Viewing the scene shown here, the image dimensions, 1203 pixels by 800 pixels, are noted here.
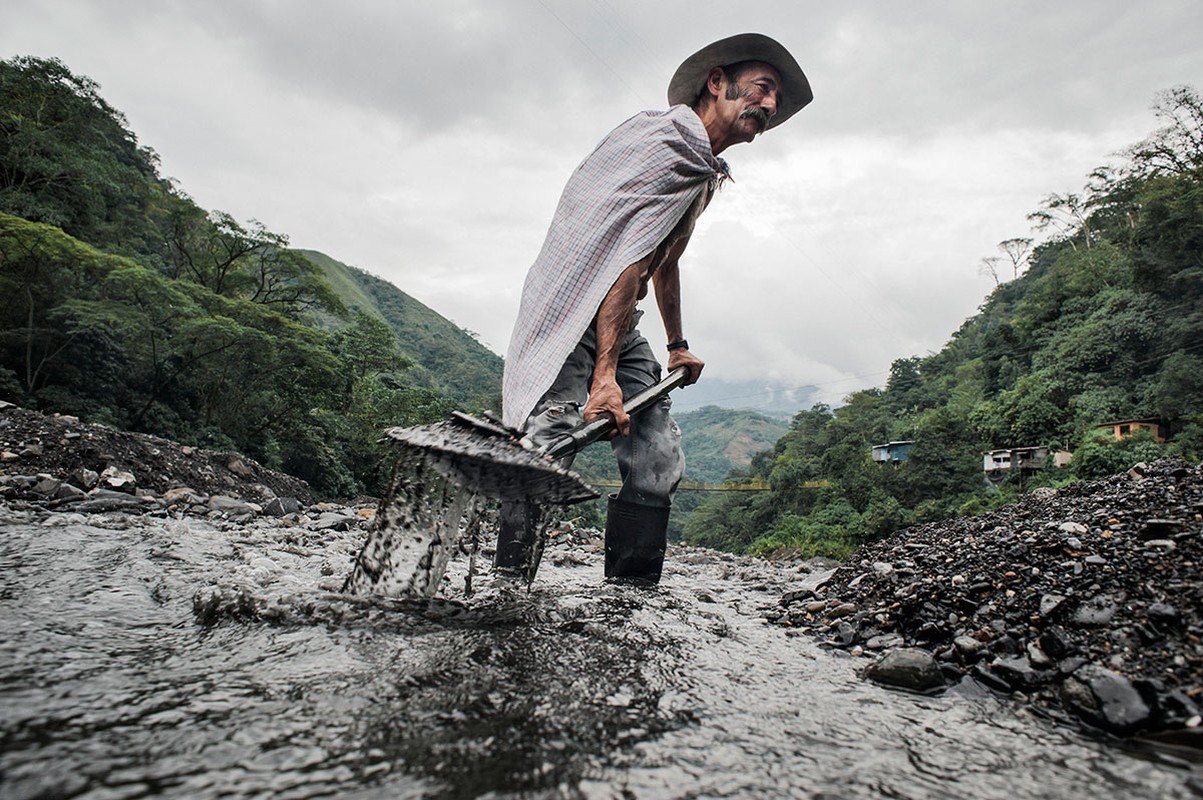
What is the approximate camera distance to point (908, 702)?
1.58m

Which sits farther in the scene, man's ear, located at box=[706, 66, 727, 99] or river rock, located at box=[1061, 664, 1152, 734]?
man's ear, located at box=[706, 66, 727, 99]

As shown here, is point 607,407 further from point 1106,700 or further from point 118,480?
point 118,480

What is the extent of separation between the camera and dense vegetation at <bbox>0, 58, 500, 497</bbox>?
1543 cm

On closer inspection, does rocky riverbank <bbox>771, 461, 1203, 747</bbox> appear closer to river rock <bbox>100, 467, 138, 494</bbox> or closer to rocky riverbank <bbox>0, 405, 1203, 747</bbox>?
rocky riverbank <bbox>0, 405, 1203, 747</bbox>

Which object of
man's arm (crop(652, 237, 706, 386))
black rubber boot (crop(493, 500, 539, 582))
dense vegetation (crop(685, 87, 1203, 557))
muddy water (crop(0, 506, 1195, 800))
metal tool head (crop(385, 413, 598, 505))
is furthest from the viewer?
dense vegetation (crop(685, 87, 1203, 557))

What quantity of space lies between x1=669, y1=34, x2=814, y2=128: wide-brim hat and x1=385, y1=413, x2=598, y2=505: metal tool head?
2.33m

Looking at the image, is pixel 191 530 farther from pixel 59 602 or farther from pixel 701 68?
pixel 701 68

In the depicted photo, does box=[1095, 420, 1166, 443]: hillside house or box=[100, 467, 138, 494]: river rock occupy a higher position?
box=[1095, 420, 1166, 443]: hillside house

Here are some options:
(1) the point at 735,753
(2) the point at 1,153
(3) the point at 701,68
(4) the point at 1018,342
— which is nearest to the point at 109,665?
Answer: (1) the point at 735,753

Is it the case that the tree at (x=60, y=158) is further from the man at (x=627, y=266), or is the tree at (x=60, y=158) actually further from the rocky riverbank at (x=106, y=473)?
the man at (x=627, y=266)

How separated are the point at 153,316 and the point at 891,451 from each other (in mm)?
44043

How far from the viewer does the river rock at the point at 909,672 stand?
5.64ft

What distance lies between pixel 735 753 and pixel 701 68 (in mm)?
3270

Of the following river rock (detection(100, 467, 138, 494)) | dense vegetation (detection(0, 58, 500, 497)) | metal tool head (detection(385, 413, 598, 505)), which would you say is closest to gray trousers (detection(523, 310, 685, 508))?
metal tool head (detection(385, 413, 598, 505))
